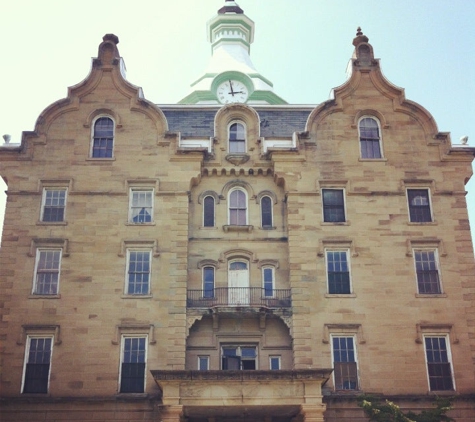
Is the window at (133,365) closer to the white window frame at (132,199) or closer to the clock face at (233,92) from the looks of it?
the white window frame at (132,199)

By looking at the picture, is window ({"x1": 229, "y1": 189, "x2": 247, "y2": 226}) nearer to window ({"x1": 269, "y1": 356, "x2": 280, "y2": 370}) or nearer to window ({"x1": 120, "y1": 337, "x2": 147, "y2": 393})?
window ({"x1": 269, "y1": 356, "x2": 280, "y2": 370})

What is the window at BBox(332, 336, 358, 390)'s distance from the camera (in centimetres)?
2803

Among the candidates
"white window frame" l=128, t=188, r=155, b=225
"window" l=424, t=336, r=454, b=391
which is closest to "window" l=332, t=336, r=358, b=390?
"window" l=424, t=336, r=454, b=391

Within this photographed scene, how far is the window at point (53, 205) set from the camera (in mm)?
30828

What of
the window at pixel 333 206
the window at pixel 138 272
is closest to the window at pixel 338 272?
the window at pixel 333 206

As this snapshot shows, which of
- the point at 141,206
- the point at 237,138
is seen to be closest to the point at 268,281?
the point at 141,206

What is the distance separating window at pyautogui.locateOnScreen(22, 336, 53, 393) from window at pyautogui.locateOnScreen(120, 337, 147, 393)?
3.08 meters

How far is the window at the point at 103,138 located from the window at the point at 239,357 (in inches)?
423

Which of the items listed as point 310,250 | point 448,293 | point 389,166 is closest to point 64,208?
point 310,250

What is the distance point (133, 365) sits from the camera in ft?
92.9

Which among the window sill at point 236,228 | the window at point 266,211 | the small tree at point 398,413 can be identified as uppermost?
the window at point 266,211

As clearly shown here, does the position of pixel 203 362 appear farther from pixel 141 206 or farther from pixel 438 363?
pixel 438 363

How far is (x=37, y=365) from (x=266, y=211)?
12152 mm

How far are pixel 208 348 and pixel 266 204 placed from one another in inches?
287
